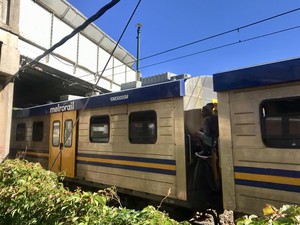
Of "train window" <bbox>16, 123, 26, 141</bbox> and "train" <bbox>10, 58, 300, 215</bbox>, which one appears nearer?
"train" <bbox>10, 58, 300, 215</bbox>

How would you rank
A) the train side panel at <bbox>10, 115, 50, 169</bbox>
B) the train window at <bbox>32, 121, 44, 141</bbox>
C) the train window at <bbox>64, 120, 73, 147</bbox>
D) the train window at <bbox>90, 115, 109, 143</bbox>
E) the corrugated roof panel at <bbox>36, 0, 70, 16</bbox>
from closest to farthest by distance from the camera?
the train window at <bbox>90, 115, 109, 143</bbox> → the train window at <bbox>64, 120, 73, 147</bbox> → the train side panel at <bbox>10, 115, 50, 169</bbox> → the train window at <bbox>32, 121, 44, 141</bbox> → the corrugated roof panel at <bbox>36, 0, 70, 16</bbox>

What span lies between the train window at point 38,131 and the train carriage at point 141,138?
→ 157cm

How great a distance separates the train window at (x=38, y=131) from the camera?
34.8 ft

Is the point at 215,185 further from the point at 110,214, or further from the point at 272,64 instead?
the point at 110,214

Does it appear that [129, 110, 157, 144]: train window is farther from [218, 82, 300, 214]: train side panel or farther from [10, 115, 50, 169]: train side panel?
[10, 115, 50, 169]: train side panel

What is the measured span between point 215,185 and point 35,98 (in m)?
18.1

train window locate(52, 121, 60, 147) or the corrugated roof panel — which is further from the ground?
the corrugated roof panel

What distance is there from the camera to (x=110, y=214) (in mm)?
2748

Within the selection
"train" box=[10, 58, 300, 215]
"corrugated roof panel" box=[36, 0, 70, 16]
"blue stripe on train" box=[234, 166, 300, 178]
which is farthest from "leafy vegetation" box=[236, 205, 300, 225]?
"corrugated roof panel" box=[36, 0, 70, 16]

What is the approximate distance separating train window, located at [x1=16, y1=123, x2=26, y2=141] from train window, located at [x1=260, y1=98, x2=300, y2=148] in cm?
987

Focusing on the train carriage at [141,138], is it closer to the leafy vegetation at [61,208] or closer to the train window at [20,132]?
the leafy vegetation at [61,208]

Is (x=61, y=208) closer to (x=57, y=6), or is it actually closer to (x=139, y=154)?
(x=139, y=154)

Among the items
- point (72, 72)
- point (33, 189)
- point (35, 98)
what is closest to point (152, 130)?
point (33, 189)

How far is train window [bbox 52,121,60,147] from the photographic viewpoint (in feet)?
31.2
